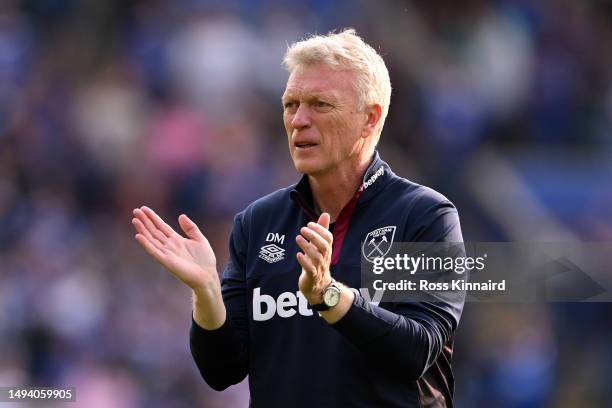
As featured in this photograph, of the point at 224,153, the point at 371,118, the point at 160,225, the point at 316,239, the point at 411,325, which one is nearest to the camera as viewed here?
the point at 316,239

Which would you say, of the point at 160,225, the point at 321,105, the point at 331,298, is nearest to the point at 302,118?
the point at 321,105

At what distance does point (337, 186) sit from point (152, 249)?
601 millimetres

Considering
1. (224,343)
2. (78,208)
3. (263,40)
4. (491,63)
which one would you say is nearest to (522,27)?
(491,63)

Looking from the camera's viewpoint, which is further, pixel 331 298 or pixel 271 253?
pixel 271 253

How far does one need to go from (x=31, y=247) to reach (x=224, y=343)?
4.85 metres

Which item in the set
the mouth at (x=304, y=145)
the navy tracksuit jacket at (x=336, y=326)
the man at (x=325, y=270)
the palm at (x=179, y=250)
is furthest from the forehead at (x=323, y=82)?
the palm at (x=179, y=250)

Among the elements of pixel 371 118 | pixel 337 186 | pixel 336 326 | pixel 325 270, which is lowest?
pixel 336 326

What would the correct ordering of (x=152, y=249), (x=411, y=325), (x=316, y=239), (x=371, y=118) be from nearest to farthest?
(x=316, y=239), (x=411, y=325), (x=152, y=249), (x=371, y=118)

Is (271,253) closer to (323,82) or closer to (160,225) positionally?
(160,225)

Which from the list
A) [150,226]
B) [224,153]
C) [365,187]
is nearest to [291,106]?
[365,187]

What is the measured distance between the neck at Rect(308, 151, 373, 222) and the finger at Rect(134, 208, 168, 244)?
1.62ft

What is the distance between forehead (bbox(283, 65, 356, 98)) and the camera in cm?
Result: 350

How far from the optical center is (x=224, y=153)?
8.30 meters

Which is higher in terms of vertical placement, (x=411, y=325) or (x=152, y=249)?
(x=152, y=249)
